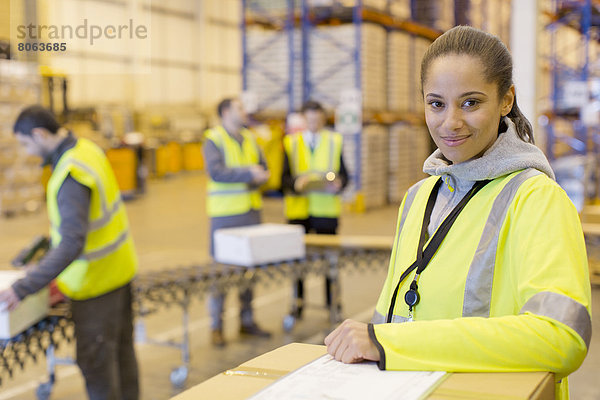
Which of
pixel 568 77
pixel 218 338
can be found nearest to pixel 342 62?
pixel 568 77

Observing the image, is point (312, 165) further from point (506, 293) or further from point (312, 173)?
point (506, 293)

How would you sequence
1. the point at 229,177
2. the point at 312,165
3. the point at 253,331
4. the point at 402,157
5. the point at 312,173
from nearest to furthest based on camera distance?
the point at 229,177 < the point at 253,331 < the point at 312,173 < the point at 312,165 < the point at 402,157

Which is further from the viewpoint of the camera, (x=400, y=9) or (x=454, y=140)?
(x=400, y=9)

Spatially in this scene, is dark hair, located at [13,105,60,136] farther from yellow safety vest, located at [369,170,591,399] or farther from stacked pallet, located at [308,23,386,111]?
stacked pallet, located at [308,23,386,111]

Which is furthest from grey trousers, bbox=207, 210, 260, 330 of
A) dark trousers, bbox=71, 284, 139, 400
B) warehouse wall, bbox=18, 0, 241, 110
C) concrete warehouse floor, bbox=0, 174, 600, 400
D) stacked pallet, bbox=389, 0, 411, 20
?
warehouse wall, bbox=18, 0, 241, 110

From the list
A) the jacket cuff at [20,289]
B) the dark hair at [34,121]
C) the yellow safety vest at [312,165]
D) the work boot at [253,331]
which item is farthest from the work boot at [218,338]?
the dark hair at [34,121]

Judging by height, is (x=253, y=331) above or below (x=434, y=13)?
below

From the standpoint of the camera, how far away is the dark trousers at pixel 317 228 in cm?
630

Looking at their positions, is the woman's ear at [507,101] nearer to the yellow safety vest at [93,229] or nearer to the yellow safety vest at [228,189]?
the yellow safety vest at [93,229]

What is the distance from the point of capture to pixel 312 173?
20.5 ft

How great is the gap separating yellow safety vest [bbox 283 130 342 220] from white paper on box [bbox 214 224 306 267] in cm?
114

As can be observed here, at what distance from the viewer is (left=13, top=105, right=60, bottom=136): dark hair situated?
11.5 feet

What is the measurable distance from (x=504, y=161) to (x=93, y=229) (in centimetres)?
263

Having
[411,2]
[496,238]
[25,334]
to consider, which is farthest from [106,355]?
[411,2]
